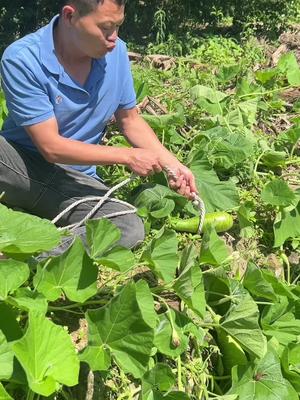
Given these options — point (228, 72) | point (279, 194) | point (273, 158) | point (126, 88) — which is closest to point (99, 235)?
point (126, 88)

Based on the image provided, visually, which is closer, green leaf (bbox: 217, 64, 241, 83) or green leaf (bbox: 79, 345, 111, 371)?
green leaf (bbox: 79, 345, 111, 371)

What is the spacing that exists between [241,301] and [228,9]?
6076mm

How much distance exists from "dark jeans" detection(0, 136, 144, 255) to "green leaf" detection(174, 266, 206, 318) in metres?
0.58

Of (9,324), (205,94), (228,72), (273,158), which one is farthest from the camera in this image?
(228,72)

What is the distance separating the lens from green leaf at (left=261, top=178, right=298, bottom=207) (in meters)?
3.58

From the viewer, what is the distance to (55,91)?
10.2ft

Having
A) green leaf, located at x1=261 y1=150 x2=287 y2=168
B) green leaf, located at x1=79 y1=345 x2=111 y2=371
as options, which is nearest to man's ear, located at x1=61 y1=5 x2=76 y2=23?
green leaf, located at x1=79 y1=345 x2=111 y2=371

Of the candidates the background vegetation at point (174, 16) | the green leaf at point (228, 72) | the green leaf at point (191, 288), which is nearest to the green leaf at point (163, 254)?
the green leaf at point (191, 288)

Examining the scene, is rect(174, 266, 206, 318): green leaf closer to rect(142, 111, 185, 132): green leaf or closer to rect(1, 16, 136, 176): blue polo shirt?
rect(1, 16, 136, 176): blue polo shirt

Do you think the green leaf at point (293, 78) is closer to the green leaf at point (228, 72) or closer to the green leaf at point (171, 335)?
the green leaf at point (228, 72)

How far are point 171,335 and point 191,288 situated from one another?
182 mm

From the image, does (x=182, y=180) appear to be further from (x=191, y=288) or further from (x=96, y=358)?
(x=96, y=358)

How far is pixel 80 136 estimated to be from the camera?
333cm

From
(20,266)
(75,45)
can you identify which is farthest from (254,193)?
(20,266)
